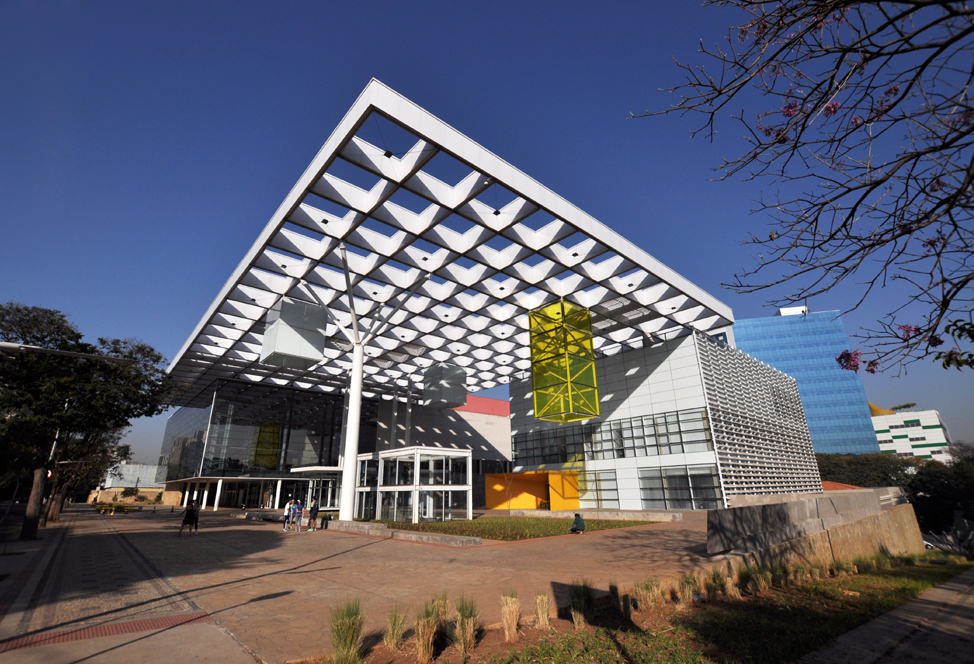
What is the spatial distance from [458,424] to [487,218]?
116 feet

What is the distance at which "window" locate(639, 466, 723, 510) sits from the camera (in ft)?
85.6

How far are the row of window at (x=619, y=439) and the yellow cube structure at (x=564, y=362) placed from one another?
18.4 ft

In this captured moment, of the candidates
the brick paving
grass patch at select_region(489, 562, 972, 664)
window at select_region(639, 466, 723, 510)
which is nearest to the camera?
grass patch at select_region(489, 562, 972, 664)

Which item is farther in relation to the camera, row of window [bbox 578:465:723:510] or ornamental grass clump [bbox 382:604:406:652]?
row of window [bbox 578:465:723:510]

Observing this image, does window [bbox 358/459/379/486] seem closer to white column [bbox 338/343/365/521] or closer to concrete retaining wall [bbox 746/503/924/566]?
white column [bbox 338/343/365/521]

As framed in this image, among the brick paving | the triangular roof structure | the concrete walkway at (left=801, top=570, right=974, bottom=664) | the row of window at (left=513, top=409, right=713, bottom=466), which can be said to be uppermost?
the triangular roof structure

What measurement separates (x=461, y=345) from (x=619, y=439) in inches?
518

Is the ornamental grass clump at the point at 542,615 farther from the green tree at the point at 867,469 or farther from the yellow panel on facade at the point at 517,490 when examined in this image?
the green tree at the point at 867,469

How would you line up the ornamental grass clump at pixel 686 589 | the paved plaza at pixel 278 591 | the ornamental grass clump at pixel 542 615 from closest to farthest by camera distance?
the paved plaza at pixel 278 591 → the ornamental grass clump at pixel 542 615 → the ornamental grass clump at pixel 686 589

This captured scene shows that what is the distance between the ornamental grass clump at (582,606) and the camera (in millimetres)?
6074

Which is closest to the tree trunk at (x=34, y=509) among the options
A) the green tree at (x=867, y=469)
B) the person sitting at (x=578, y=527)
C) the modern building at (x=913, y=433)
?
the person sitting at (x=578, y=527)

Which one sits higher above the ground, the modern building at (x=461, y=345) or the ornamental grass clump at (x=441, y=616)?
the modern building at (x=461, y=345)

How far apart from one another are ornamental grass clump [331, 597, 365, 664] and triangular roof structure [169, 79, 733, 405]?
13.6 metres

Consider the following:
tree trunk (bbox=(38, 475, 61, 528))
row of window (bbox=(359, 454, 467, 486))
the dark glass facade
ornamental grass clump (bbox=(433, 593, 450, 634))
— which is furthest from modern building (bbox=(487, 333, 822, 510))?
tree trunk (bbox=(38, 475, 61, 528))
